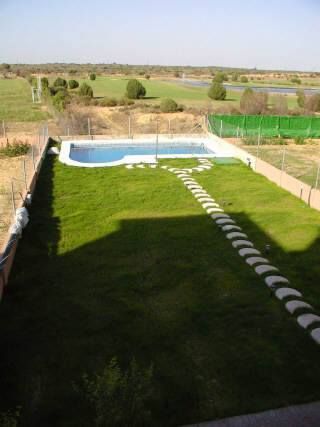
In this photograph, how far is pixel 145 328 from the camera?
5641 mm

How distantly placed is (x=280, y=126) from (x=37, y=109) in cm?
2056

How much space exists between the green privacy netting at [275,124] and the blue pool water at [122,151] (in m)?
2.42

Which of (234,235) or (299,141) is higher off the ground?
(299,141)

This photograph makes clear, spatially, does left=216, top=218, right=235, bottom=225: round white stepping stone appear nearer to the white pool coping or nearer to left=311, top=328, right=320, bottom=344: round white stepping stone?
left=311, top=328, right=320, bottom=344: round white stepping stone

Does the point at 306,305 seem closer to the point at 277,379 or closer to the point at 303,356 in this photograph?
the point at 303,356

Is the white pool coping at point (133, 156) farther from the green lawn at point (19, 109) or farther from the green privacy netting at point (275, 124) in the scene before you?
the green lawn at point (19, 109)

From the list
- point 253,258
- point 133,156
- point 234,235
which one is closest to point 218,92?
point 133,156

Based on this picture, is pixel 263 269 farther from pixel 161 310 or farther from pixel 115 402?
pixel 115 402

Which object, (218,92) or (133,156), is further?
(218,92)

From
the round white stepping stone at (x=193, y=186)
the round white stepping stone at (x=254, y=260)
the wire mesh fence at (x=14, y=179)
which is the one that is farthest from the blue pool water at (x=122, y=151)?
the round white stepping stone at (x=254, y=260)

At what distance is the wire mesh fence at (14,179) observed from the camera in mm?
9242

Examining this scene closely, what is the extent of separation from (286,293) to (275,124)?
19.1m

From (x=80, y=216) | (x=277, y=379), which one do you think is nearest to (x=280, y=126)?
(x=80, y=216)

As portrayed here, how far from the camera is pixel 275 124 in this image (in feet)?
77.6
